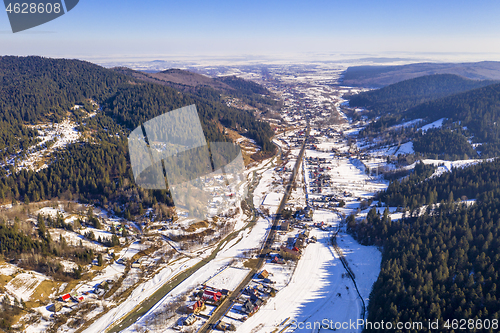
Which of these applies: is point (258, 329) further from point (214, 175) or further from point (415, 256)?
point (214, 175)

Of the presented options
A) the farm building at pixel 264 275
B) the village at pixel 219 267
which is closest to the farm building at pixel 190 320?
the village at pixel 219 267

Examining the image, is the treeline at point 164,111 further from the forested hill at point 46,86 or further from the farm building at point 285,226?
the farm building at point 285,226

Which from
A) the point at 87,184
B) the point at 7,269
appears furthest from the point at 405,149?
the point at 7,269

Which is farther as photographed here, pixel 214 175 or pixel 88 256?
pixel 214 175

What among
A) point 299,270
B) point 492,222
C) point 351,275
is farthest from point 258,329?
point 492,222

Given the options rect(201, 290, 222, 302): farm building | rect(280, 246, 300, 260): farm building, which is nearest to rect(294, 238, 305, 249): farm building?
rect(280, 246, 300, 260): farm building
